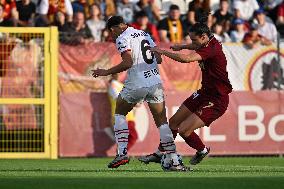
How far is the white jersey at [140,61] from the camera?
15.3 metres

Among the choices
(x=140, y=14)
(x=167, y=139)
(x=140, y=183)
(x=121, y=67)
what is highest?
(x=140, y=14)

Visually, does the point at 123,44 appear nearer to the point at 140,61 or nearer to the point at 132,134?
the point at 140,61

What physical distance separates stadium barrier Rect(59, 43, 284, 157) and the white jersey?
19.3ft

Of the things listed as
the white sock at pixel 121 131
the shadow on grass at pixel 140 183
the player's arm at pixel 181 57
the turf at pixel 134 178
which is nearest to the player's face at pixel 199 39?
the player's arm at pixel 181 57

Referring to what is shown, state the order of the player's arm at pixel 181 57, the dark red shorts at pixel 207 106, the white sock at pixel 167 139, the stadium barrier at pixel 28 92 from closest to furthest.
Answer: the player's arm at pixel 181 57, the white sock at pixel 167 139, the dark red shorts at pixel 207 106, the stadium barrier at pixel 28 92

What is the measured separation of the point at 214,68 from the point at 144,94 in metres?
1.16

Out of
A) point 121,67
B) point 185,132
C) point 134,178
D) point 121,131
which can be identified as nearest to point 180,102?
point 185,132

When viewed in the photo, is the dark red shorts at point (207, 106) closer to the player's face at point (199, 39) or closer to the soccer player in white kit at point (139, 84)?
the soccer player in white kit at point (139, 84)

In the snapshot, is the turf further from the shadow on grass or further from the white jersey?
the white jersey

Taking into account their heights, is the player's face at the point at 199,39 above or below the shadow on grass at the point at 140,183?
above

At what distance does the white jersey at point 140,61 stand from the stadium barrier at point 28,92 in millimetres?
5592

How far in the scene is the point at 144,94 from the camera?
1539cm

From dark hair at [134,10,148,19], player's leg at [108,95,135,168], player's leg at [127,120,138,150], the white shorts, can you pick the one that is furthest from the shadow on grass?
dark hair at [134,10,148,19]

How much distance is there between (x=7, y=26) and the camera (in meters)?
21.8
